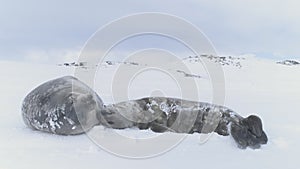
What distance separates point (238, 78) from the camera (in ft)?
25.4

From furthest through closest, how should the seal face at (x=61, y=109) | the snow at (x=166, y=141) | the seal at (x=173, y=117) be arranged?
the seal at (x=173, y=117) < the seal face at (x=61, y=109) < the snow at (x=166, y=141)

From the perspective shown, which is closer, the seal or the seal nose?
the seal nose

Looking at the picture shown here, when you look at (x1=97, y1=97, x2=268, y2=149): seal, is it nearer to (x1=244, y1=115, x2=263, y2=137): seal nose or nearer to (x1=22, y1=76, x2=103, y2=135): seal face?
(x1=244, y1=115, x2=263, y2=137): seal nose

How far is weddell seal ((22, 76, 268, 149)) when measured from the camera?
3451mm

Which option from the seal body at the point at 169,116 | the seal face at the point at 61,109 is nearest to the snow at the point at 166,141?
the seal face at the point at 61,109

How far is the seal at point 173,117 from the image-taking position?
3.71 m

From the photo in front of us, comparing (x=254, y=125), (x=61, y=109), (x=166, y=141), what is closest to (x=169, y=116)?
(x=166, y=141)

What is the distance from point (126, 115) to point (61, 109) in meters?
0.70

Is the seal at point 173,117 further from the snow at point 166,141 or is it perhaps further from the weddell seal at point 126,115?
the snow at point 166,141

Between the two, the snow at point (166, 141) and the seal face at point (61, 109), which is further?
the seal face at point (61, 109)

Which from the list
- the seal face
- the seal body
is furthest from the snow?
the seal body

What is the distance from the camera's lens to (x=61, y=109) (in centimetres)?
349

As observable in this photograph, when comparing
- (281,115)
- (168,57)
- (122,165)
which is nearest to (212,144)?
(122,165)

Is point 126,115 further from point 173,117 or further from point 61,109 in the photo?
point 61,109
